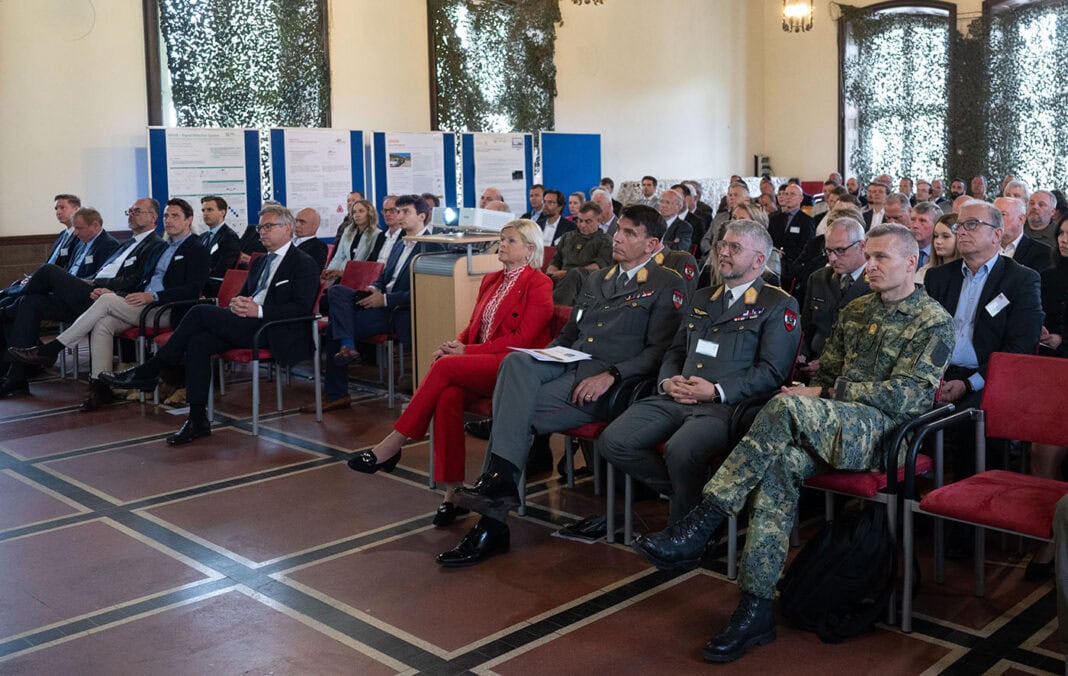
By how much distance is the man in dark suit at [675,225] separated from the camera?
8523 millimetres

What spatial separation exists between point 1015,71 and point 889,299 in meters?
13.6

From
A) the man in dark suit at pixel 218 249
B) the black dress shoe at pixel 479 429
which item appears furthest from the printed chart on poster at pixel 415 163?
the black dress shoe at pixel 479 429

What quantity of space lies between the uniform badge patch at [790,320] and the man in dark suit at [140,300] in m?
4.14

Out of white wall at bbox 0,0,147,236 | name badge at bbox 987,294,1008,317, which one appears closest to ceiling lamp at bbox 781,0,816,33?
white wall at bbox 0,0,147,236

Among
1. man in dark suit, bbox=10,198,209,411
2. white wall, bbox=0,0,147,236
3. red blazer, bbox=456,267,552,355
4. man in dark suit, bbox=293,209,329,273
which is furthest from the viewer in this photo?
white wall, bbox=0,0,147,236

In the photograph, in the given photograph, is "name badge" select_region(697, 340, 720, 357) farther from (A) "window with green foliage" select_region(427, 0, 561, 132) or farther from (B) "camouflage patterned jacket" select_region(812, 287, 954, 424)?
(A) "window with green foliage" select_region(427, 0, 561, 132)

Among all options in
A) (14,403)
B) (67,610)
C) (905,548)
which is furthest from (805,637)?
(14,403)

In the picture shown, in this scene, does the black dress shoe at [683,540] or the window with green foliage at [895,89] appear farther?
the window with green foliage at [895,89]

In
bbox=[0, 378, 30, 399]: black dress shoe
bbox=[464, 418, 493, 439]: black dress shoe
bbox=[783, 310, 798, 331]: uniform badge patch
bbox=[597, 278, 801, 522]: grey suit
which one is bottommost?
bbox=[464, 418, 493, 439]: black dress shoe

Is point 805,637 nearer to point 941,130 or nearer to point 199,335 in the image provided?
point 199,335

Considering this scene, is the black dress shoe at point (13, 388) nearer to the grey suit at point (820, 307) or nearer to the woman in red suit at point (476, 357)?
the woman in red suit at point (476, 357)

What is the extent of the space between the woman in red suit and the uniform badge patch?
3.78 ft

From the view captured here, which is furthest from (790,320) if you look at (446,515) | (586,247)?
(586,247)

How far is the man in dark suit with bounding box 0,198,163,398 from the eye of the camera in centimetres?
675
